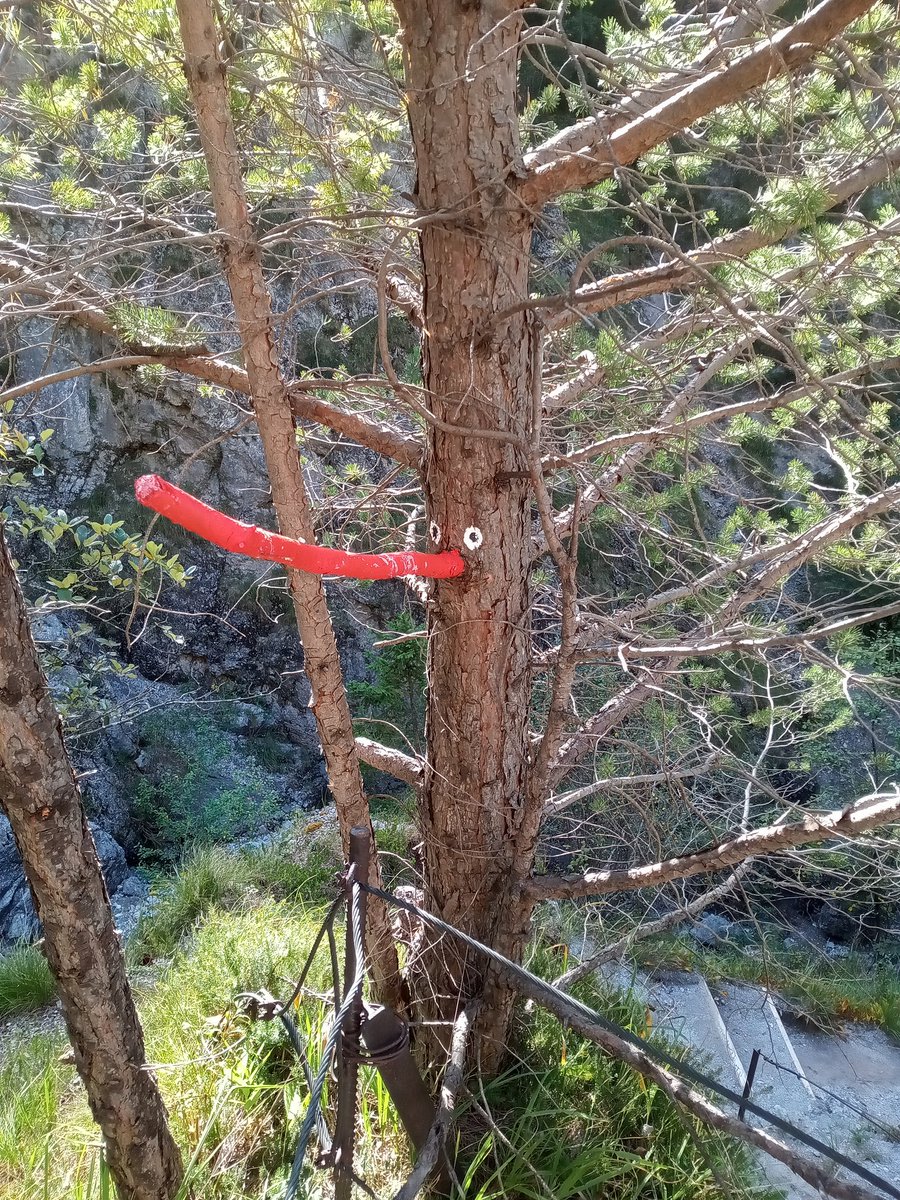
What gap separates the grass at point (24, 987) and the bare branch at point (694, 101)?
4.14 meters

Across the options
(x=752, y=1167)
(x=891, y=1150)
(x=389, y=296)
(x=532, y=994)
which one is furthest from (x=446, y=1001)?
(x=891, y=1150)

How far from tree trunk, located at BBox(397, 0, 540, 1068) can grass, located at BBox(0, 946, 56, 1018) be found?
272 centimetres

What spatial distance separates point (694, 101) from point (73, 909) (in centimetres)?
199

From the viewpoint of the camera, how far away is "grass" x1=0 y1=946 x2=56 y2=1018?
3.87m

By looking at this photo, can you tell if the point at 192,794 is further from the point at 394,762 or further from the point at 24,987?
the point at 394,762

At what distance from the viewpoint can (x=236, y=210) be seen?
161 centimetres

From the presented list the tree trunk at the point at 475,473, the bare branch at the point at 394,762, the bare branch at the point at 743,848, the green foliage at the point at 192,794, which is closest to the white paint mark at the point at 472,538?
the tree trunk at the point at 475,473

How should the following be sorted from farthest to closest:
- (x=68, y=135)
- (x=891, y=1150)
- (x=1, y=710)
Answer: (x=891, y=1150), (x=68, y=135), (x=1, y=710)

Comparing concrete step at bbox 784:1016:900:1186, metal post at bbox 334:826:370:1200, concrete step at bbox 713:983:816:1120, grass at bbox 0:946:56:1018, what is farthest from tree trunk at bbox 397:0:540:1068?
grass at bbox 0:946:56:1018

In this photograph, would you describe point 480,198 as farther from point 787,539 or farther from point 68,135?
point 787,539

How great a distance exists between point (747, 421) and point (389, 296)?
1222 millimetres

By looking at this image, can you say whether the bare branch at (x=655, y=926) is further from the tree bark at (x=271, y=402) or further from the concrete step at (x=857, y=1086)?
the concrete step at (x=857, y=1086)

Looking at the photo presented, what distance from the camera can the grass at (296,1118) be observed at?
6.73 feet

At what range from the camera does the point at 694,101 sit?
1.42 meters
